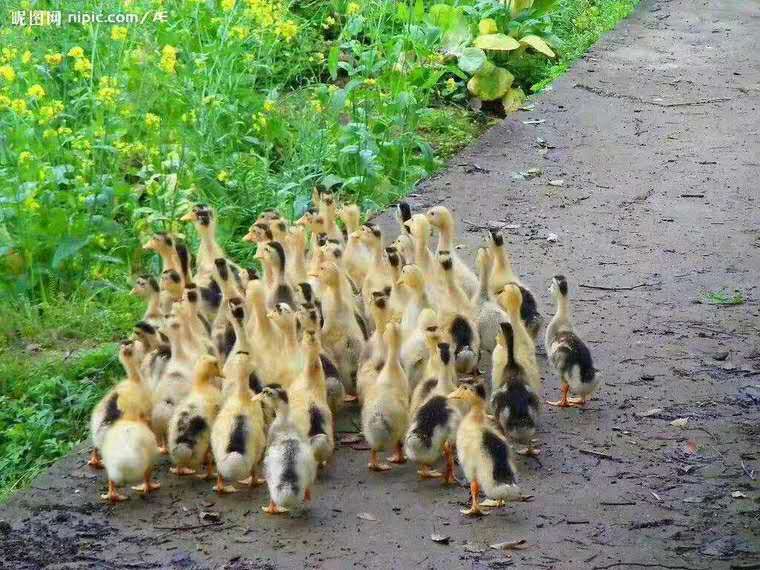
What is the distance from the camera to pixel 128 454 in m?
6.48

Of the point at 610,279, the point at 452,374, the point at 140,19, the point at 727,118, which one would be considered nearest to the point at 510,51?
the point at 727,118

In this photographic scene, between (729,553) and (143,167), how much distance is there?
18.1ft

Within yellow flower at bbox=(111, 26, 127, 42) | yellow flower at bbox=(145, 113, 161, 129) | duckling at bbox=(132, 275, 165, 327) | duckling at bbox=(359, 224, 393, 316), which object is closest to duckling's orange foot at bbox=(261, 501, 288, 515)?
duckling at bbox=(132, 275, 165, 327)

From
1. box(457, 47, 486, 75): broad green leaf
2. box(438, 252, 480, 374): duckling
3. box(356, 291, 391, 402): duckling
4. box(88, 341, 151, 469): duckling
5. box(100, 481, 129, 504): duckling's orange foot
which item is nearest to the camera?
box(100, 481, 129, 504): duckling's orange foot

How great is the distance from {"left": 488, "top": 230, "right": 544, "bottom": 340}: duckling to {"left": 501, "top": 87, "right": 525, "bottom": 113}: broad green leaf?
5.94 m

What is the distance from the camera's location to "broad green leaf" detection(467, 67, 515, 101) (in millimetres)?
14109

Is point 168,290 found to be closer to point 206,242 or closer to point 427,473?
point 206,242

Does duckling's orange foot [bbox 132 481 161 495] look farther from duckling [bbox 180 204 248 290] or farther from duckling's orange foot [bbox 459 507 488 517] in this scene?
duckling [bbox 180 204 248 290]

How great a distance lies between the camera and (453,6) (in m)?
14.7

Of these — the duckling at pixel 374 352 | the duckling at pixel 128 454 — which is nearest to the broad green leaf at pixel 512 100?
the duckling at pixel 374 352

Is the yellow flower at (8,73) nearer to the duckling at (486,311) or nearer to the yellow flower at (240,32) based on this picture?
the yellow flower at (240,32)

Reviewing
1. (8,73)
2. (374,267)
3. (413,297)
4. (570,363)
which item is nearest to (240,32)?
(8,73)

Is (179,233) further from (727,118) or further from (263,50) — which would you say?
(727,118)

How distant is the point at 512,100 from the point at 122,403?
27.4 feet
